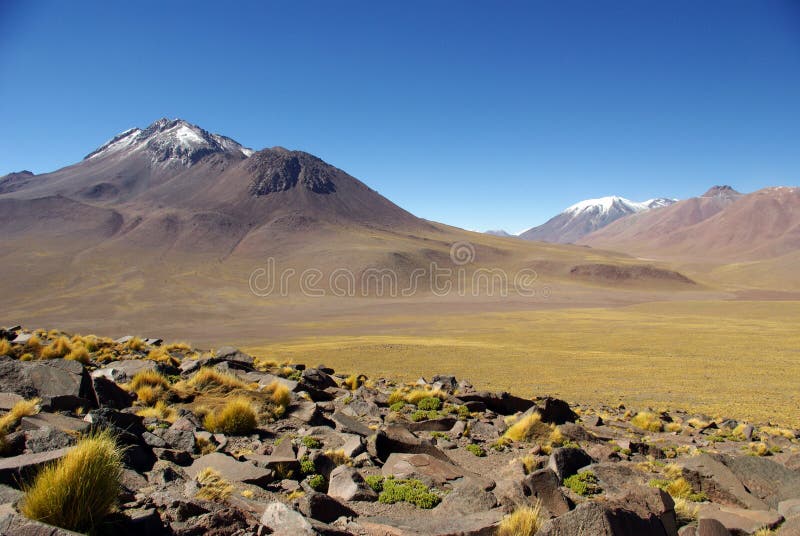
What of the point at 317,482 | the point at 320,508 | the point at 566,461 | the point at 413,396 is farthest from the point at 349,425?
the point at 320,508

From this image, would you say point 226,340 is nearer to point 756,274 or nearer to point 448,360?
point 448,360

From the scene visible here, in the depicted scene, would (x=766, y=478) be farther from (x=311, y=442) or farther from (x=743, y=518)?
(x=311, y=442)

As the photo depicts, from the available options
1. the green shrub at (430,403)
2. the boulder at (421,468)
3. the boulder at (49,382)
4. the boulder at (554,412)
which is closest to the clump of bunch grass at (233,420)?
the boulder at (49,382)

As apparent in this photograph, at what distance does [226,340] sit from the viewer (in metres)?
47.3

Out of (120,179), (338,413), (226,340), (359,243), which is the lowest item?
(226,340)

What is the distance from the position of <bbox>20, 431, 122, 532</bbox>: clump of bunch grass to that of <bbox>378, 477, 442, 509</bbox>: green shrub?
339 centimetres

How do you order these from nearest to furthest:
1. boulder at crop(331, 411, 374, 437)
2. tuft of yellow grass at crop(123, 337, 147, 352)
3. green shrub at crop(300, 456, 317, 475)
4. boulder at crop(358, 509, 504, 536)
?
boulder at crop(358, 509, 504, 536)
green shrub at crop(300, 456, 317, 475)
boulder at crop(331, 411, 374, 437)
tuft of yellow grass at crop(123, 337, 147, 352)

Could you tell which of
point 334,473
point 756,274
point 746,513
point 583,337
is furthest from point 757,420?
point 756,274

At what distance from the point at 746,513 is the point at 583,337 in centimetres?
3994

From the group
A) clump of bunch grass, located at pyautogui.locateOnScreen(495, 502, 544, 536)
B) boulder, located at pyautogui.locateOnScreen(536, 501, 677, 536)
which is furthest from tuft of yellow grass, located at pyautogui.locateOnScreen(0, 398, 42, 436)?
boulder, located at pyautogui.locateOnScreen(536, 501, 677, 536)

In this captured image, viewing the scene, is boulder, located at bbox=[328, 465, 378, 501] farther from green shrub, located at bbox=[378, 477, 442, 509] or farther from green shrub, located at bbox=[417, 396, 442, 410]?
green shrub, located at bbox=[417, 396, 442, 410]

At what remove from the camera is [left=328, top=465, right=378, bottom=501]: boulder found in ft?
20.9

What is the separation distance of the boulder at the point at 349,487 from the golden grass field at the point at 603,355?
16.2 meters

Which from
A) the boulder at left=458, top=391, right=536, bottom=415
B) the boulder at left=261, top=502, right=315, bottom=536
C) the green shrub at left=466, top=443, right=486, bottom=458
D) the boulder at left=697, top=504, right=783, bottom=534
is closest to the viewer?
the boulder at left=261, top=502, right=315, bottom=536
